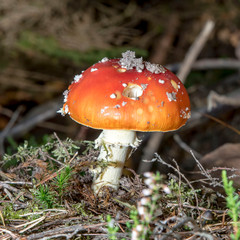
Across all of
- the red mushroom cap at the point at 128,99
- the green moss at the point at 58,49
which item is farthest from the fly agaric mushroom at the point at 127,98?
the green moss at the point at 58,49

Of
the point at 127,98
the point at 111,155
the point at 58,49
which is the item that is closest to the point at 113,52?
the point at 58,49

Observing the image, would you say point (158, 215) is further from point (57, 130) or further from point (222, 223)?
point (57, 130)

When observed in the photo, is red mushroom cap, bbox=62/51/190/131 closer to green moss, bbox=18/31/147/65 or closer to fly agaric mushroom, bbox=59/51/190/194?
fly agaric mushroom, bbox=59/51/190/194

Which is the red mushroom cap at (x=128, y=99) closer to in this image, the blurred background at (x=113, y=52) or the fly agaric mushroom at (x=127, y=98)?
the fly agaric mushroom at (x=127, y=98)

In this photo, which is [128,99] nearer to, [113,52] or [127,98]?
[127,98]

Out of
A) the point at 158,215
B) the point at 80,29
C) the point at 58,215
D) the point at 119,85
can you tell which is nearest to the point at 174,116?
the point at 119,85

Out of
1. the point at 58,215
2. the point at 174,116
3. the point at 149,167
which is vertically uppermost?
the point at 174,116
